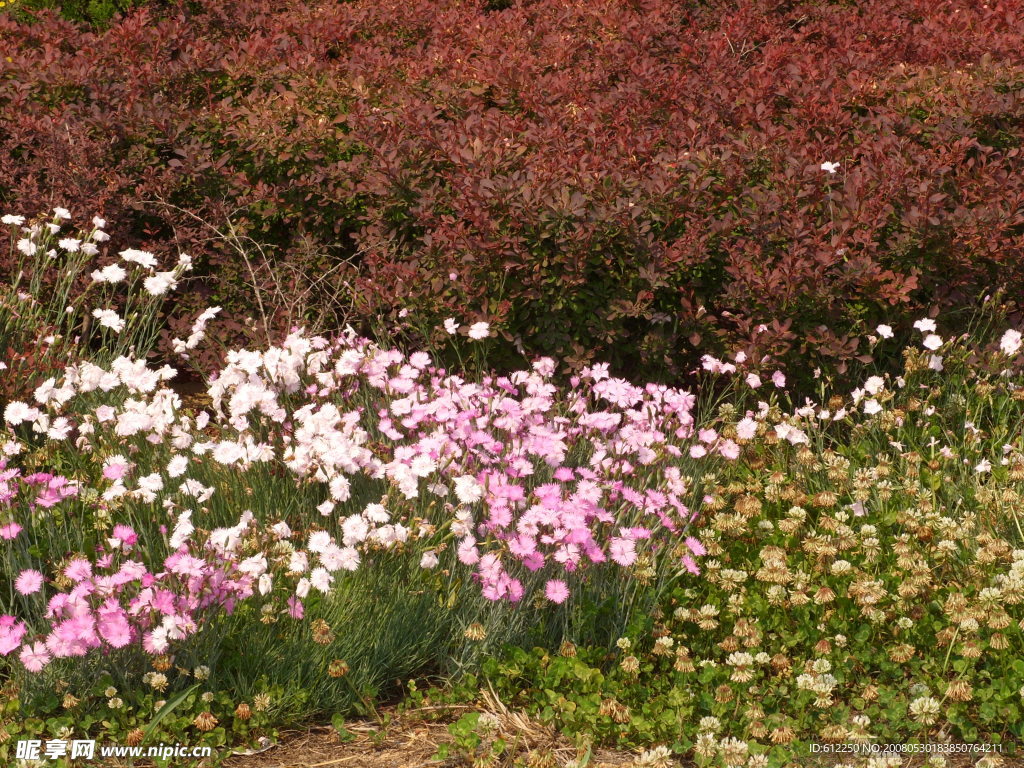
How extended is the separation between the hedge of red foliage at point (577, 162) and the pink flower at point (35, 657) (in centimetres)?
223

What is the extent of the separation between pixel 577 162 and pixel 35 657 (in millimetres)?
2883

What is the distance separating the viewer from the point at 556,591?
3131mm

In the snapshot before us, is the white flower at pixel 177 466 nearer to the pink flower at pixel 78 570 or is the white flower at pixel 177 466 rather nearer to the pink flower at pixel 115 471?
the pink flower at pixel 115 471

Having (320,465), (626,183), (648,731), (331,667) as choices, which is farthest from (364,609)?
(626,183)

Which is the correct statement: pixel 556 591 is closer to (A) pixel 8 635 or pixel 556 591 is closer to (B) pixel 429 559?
(B) pixel 429 559

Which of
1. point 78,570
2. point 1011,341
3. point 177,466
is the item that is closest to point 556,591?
point 177,466

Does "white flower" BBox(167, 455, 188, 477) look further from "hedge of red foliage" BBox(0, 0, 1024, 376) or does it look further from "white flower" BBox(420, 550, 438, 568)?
"hedge of red foliage" BBox(0, 0, 1024, 376)

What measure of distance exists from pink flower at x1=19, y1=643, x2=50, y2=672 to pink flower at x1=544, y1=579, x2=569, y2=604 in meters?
1.33

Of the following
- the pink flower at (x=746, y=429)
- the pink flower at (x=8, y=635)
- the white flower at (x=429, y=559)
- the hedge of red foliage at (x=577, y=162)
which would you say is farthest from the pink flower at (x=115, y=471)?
the pink flower at (x=746, y=429)

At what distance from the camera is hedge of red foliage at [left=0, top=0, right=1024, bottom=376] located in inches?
174

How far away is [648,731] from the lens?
297cm

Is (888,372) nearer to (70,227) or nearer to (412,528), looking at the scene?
(412,528)

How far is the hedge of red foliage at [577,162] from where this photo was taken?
174 inches

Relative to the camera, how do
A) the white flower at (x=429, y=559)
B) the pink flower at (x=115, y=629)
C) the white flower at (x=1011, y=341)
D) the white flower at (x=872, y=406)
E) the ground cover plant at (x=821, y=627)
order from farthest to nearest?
1. the white flower at (x=1011, y=341)
2. the white flower at (x=872, y=406)
3. the white flower at (x=429, y=559)
4. the ground cover plant at (x=821, y=627)
5. the pink flower at (x=115, y=629)
